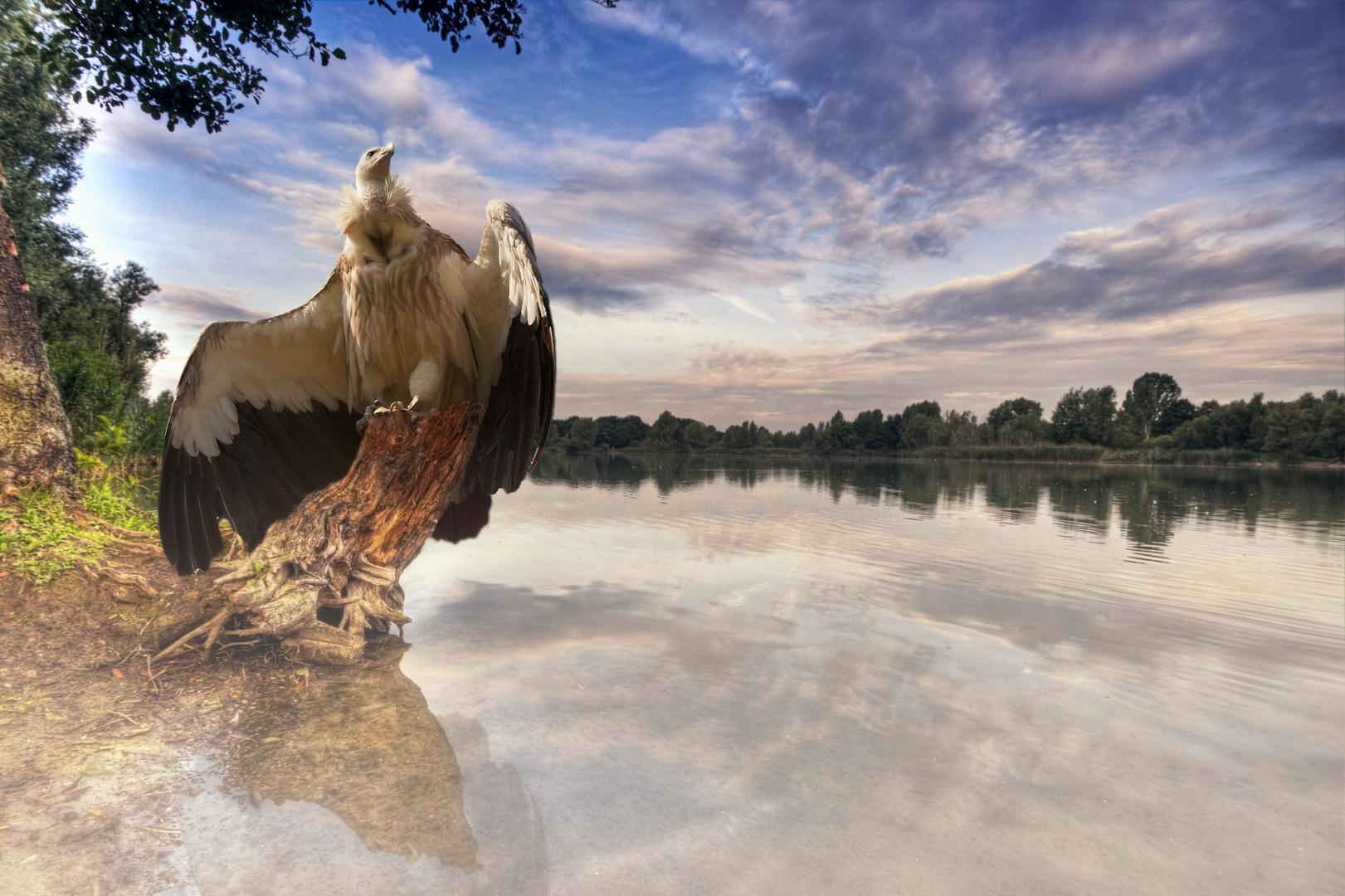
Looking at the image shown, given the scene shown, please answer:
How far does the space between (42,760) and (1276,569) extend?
58.8ft

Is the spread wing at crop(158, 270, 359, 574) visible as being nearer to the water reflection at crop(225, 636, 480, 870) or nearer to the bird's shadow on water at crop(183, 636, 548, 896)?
the water reflection at crop(225, 636, 480, 870)

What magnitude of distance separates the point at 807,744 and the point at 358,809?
131 inches

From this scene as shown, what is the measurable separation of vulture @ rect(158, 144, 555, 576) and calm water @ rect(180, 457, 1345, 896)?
1.86 meters

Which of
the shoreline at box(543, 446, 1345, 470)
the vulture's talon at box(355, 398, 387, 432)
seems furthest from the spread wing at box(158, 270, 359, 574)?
the shoreline at box(543, 446, 1345, 470)

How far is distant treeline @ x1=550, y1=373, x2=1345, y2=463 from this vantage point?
73.2 metres

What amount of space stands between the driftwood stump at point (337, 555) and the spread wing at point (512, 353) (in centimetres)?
84

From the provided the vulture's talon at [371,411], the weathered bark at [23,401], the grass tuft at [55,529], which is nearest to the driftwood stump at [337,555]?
the vulture's talon at [371,411]

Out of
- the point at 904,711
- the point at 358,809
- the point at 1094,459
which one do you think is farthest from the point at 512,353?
the point at 1094,459

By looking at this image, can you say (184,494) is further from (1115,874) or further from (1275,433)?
(1275,433)

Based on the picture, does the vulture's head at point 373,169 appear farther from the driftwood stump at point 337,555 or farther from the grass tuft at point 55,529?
the grass tuft at point 55,529

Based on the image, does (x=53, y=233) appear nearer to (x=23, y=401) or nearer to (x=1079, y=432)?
(x=23, y=401)

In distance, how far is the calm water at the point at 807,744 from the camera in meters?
3.48

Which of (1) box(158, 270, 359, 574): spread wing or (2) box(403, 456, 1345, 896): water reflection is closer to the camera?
(2) box(403, 456, 1345, 896): water reflection

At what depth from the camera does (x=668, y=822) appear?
384 cm
